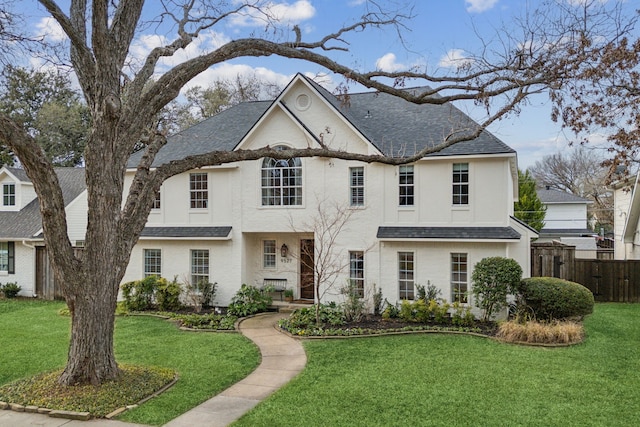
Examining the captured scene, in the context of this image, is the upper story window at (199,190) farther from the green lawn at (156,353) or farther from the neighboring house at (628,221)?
the neighboring house at (628,221)

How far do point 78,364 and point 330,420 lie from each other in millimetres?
4338

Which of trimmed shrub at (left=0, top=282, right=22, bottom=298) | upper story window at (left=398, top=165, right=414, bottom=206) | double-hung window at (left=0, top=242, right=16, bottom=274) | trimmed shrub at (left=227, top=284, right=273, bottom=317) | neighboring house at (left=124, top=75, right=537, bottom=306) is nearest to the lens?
neighboring house at (left=124, top=75, right=537, bottom=306)

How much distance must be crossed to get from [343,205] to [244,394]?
8.57 m

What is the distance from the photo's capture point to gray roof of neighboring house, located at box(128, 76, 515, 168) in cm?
1480

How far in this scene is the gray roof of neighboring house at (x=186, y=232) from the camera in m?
16.6

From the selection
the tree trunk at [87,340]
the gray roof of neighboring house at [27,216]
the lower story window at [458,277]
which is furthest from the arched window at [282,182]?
the gray roof of neighboring house at [27,216]

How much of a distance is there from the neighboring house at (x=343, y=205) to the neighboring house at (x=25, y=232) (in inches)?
180

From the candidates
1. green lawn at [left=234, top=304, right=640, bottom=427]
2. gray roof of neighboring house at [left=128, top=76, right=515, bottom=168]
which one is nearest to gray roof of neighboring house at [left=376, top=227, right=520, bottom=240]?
gray roof of neighboring house at [left=128, top=76, right=515, bottom=168]

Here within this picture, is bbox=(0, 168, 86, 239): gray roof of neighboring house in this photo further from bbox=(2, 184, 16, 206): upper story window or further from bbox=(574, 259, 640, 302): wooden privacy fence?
bbox=(574, 259, 640, 302): wooden privacy fence

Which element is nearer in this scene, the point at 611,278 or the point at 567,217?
the point at 611,278

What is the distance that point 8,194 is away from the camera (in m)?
21.8

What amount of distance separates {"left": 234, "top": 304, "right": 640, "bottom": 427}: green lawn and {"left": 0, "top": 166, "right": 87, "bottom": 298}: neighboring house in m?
13.9

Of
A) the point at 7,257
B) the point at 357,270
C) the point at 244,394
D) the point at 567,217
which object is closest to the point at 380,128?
the point at 357,270

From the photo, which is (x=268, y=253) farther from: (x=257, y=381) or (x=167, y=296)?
(x=257, y=381)
